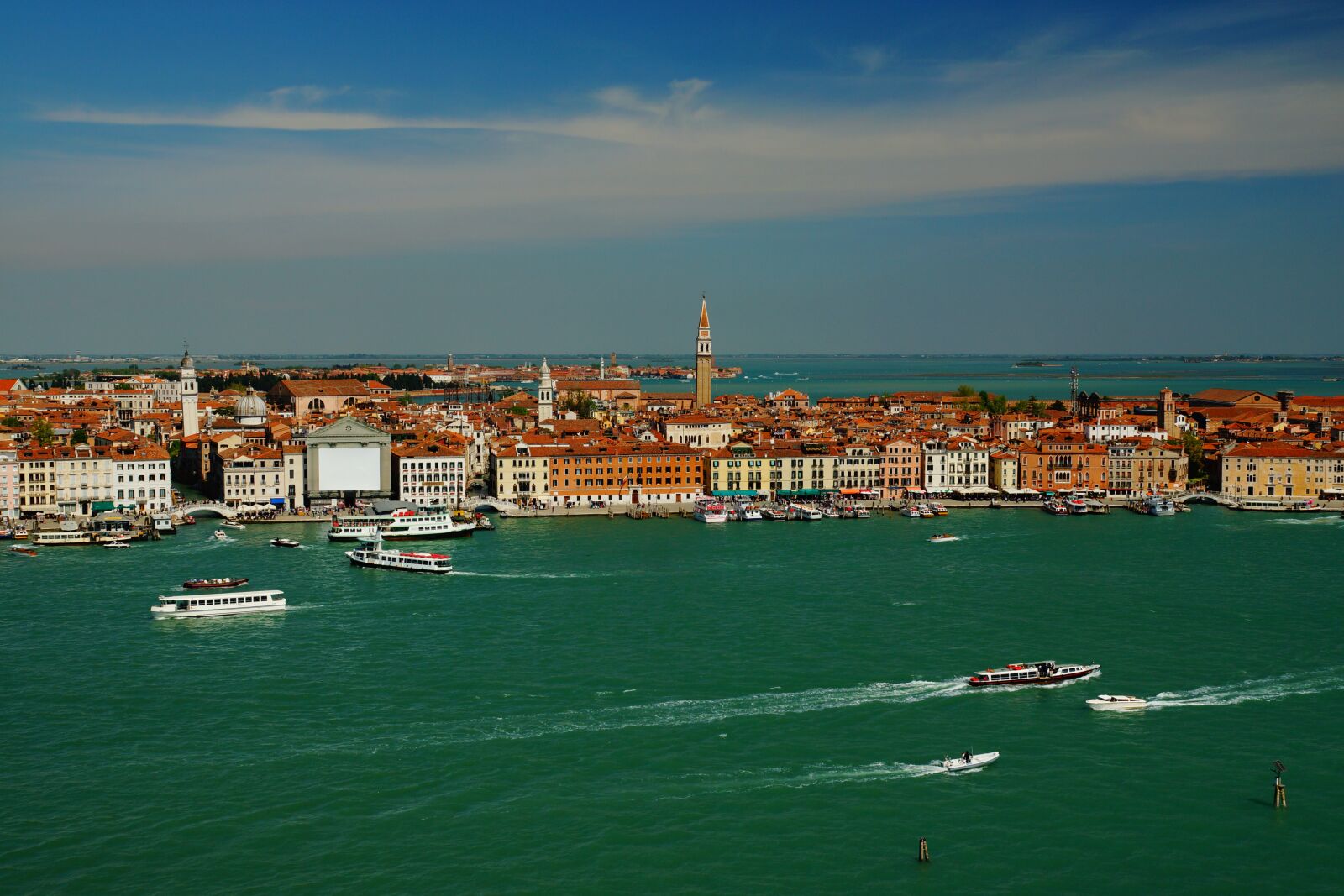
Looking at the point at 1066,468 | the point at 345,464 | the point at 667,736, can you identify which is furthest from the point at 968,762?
the point at 1066,468

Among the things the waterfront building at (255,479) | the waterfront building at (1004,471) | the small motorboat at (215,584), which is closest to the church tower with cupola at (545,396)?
the waterfront building at (255,479)

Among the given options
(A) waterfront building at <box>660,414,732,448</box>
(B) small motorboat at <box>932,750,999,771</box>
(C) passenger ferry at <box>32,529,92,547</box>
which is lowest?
(B) small motorboat at <box>932,750,999,771</box>

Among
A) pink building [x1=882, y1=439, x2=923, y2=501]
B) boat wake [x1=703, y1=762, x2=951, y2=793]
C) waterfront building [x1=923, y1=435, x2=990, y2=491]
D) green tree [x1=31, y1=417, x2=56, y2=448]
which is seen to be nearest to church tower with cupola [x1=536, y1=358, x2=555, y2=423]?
green tree [x1=31, y1=417, x2=56, y2=448]

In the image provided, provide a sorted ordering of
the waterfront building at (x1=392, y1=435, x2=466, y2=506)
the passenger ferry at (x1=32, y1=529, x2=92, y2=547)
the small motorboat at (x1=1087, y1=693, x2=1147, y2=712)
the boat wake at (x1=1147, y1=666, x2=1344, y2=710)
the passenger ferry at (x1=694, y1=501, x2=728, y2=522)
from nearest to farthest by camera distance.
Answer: the small motorboat at (x1=1087, y1=693, x2=1147, y2=712) < the boat wake at (x1=1147, y1=666, x2=1344, y2=710) < the passenger ferry at (x1=32, y1=529, x2=92, y2=547) < the passenger ferry at (x1=694, y1=501, x2=728, y2=522) < the waterfront building at (x1=392, y1=435, x2=466, y2=506)

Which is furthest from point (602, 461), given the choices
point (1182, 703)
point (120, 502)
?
point (1182, 703)

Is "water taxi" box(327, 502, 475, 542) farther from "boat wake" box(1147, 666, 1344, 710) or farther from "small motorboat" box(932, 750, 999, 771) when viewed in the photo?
"boat wake" box(1147, 666, 1344, 710)

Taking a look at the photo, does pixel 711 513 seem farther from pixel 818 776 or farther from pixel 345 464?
pixel 818 776
